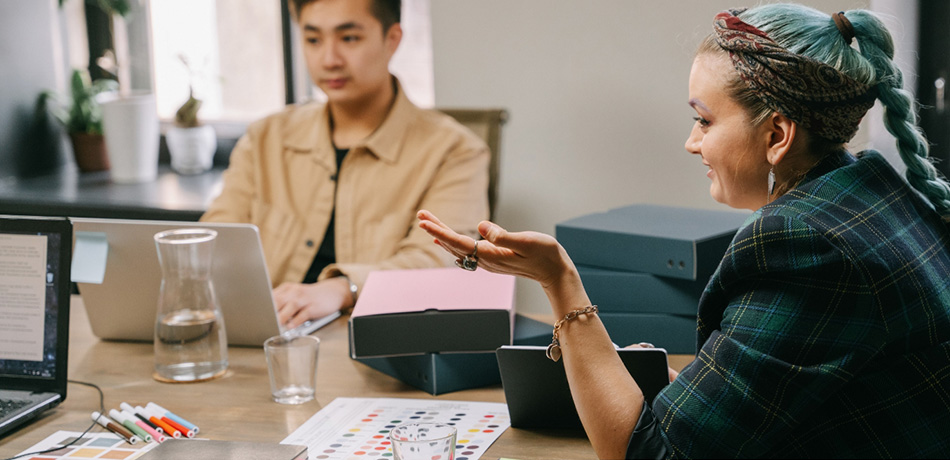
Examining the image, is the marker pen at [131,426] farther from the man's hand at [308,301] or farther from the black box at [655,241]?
the black box at [655,241]

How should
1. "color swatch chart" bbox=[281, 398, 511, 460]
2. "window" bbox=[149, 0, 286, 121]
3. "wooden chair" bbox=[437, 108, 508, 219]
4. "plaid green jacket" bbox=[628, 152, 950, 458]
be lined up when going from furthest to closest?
"window" bbox=[149, 0, 286, 121]
"wooden chair" bbox=[437, 108, 508, 219]
"color swatch chart" bbox=[281, 398, 511, 460]
"plaid green jacket" bbox=[628, 152, 950, 458]

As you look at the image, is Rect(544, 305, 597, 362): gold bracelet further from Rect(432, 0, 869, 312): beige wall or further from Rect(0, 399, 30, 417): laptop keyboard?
Rect(432, 0, 869, 312): beige wall

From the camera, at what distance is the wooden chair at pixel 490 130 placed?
8.23 feet

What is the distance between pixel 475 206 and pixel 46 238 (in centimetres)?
112

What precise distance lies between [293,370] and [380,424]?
18 cm

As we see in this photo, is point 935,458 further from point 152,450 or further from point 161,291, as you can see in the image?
point 161,291

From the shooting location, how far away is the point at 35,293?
1.37m

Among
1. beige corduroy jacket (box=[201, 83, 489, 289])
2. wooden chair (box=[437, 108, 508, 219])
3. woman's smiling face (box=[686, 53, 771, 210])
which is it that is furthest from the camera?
wooden chair (box=[437, 108, 508, 219])

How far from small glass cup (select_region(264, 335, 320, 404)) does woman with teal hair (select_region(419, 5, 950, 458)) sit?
1.33ft

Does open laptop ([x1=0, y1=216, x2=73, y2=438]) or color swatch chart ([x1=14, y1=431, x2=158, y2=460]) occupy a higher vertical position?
open laptop ([x1=0, y1=216, x2=73, y2=438])

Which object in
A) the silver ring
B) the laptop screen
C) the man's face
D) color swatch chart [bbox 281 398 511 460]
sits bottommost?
color swatch chart [bbox 281 398 511 460]

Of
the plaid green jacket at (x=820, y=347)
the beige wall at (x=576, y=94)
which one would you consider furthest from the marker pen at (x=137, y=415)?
the beige wall at (x=576, y=94)

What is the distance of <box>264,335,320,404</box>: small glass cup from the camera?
1359 mm

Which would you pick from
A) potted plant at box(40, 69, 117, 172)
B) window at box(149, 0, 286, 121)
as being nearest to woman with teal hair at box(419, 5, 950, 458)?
window at box(149, 0, 286, 121)
